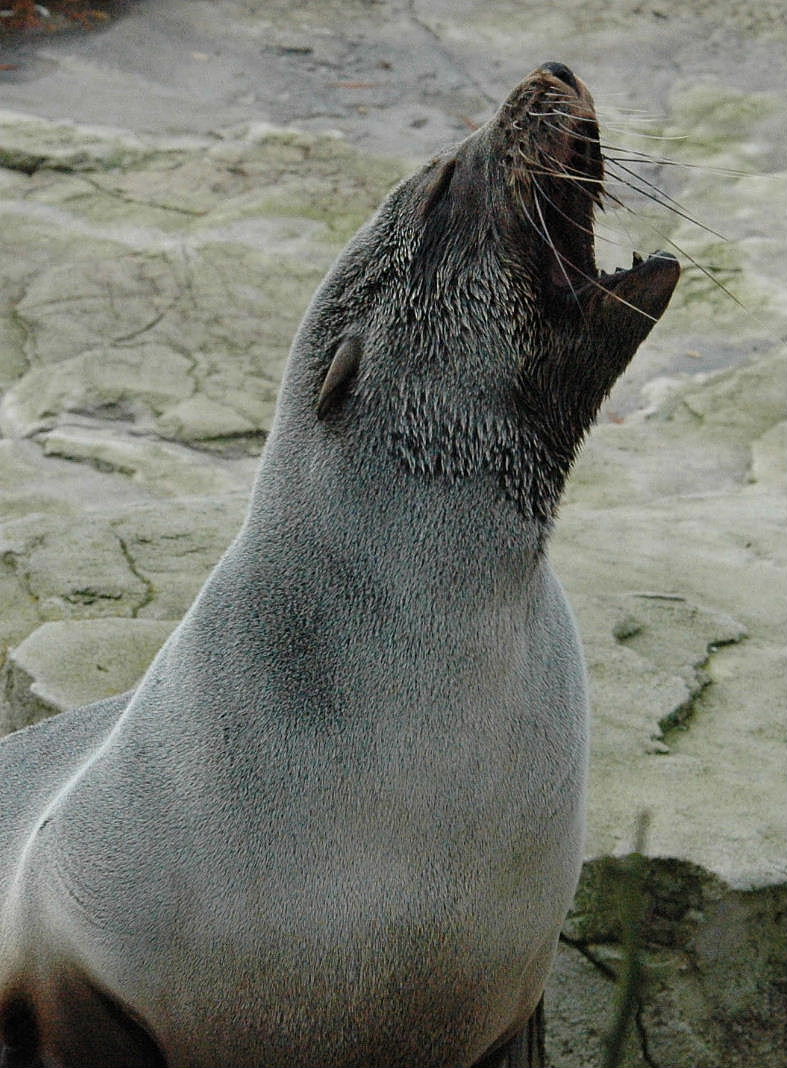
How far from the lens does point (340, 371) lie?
7.99 ft

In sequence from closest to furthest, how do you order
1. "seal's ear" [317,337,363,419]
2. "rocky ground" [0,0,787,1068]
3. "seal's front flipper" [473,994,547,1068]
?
"seal's ear" [317,337,363,419], "seal's front flipper" [473,994,547,1068], "rocky ground" [0,0,787,1068]

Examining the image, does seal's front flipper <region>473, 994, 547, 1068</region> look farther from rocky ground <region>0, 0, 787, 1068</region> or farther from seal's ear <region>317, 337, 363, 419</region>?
seal's ear <region>317, 337, 363, 419</region>

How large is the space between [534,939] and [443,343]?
1.06m

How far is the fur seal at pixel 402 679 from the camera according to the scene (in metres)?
2.39

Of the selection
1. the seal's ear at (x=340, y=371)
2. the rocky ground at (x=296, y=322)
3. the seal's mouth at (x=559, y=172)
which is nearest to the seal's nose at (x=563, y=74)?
the seal's mouth at (x=559, y=172)

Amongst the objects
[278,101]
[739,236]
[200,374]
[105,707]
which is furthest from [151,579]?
[278,101]

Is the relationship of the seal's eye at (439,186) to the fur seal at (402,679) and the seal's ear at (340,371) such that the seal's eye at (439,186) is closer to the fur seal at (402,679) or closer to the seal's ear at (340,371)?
the fur seal at (402,679)

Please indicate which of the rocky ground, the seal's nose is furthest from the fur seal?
the rocky ground

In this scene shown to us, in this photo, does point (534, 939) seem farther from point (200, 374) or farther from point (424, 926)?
point (200, 374)

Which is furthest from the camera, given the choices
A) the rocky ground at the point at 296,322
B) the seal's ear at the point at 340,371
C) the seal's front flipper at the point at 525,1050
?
the rocky ground at the point at 296,322

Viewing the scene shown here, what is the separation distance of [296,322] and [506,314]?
5281 mm

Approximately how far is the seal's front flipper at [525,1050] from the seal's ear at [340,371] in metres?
1.31

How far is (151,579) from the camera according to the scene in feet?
13.9

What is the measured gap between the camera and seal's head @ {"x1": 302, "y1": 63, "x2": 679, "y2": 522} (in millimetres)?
2371
